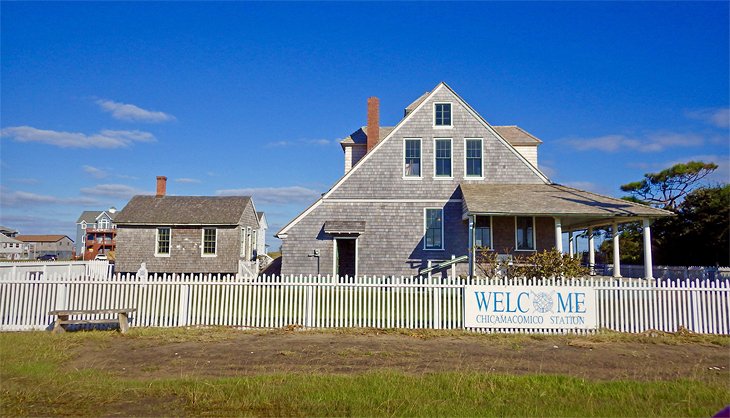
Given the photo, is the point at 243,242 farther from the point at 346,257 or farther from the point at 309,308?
the point at 309,308

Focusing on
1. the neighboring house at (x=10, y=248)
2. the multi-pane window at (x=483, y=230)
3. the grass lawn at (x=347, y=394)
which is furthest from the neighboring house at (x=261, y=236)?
the neighboring house at (x=10, y=248)

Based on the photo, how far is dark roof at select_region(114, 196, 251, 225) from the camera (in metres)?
28.2

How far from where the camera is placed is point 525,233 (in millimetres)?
20859

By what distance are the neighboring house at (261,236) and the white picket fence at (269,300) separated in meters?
22.0

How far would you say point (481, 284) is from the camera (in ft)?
40.9

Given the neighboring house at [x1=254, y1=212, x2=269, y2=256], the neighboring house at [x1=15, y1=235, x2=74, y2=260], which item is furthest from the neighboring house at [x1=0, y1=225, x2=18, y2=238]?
the neighboring house at [x1=254, y1=212, x2=269, y2=256]

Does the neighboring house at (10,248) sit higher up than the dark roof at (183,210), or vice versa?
the dark roof at (183,210)

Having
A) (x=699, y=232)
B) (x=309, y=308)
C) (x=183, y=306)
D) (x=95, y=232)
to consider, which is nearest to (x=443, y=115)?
(x=309, y=308)

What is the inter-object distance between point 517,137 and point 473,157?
5604mm

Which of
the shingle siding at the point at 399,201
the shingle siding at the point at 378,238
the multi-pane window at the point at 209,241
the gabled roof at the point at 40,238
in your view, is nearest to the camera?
the shingle siding at the point at 378,238

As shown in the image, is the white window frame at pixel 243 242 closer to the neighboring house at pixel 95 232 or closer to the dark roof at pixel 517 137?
the dark roof at pixel 517 137

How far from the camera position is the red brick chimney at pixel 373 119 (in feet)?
79.4

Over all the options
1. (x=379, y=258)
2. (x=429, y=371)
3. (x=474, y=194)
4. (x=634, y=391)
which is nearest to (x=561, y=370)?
(x=634, y=391)

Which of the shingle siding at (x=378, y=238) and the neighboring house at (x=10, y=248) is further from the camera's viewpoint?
the neighboring house at (x=10, y=248)
